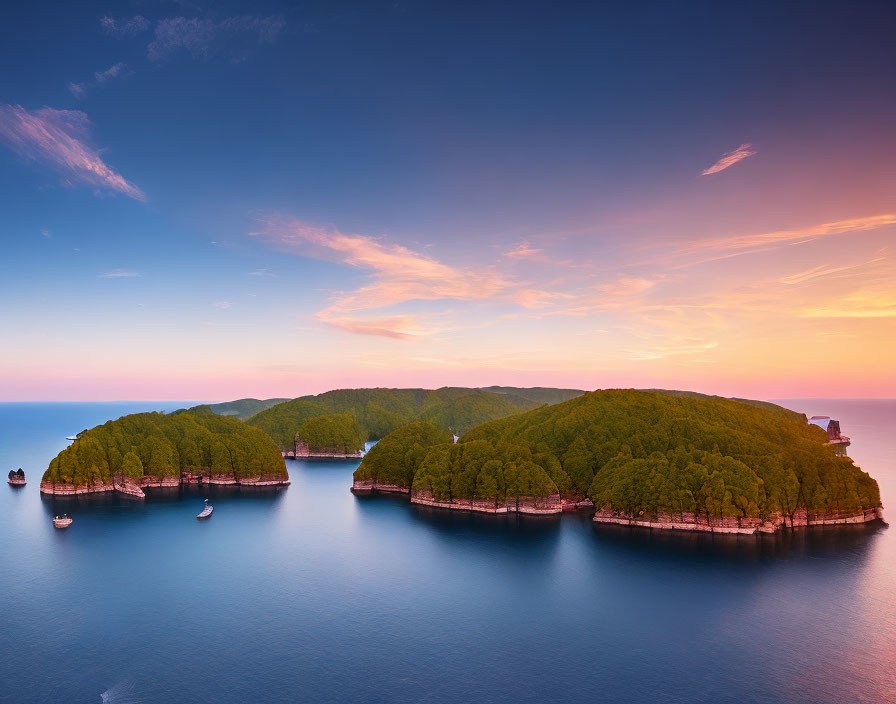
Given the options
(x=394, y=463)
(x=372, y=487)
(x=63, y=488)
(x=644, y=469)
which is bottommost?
(x=372, y=487)

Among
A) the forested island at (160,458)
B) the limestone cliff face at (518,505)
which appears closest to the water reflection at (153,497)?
the forested island at (160,458)

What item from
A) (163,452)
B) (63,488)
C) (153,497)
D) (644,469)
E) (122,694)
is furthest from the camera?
(163,452)

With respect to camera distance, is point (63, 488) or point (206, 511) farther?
point (63, 488)

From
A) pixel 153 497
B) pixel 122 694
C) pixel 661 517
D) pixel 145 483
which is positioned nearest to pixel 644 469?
pixel 661 517

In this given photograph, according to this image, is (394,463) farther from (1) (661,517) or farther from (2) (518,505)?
(1) (661,517)

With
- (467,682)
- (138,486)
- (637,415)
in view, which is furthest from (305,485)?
(467,682)

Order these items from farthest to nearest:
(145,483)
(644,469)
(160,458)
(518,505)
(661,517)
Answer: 1. (160,458)
2. (145,483)
3. (518,505)
4. (644,469)
5. (661,517)

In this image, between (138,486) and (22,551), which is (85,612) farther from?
(138,486)
